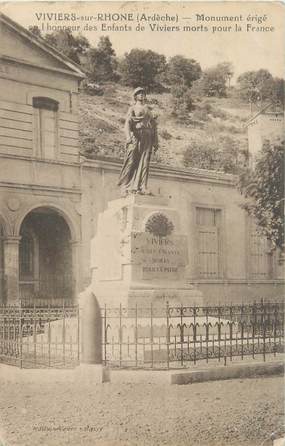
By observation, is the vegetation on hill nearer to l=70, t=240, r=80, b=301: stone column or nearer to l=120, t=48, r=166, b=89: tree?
l=120, t=48, r=166, b=89: tree

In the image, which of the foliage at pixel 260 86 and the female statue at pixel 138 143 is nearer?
the foliage at pixel 260 86

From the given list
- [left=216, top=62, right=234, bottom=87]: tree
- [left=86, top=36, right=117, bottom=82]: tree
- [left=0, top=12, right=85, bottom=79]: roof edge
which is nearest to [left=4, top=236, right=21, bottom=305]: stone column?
[left=0, top=12, right=85, bottom=79]: roof edge

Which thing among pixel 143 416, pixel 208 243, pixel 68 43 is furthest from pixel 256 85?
pixel 208 243

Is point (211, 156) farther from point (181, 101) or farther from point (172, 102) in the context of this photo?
point (172, 102)

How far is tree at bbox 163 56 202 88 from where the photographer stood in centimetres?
950

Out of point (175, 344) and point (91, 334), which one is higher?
point (91, 334)

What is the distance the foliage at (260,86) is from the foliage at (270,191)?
0.76 m

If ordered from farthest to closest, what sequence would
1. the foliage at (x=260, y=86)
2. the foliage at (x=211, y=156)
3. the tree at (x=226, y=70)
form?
1. the foliage at (x=211, y=156)
2. the tree at (x=226, y=70)
3. the foliage at (x=260, y=86)

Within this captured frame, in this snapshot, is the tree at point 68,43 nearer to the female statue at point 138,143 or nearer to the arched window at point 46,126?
the female statue at point 138,143

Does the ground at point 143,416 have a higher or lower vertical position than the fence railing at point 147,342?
lower

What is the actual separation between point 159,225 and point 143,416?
377 cm

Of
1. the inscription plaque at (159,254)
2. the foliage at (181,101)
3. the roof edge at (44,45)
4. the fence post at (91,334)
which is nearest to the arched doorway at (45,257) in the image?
the roof edge at (44,45)

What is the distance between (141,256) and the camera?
29.1 ft

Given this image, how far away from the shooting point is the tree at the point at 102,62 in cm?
878
